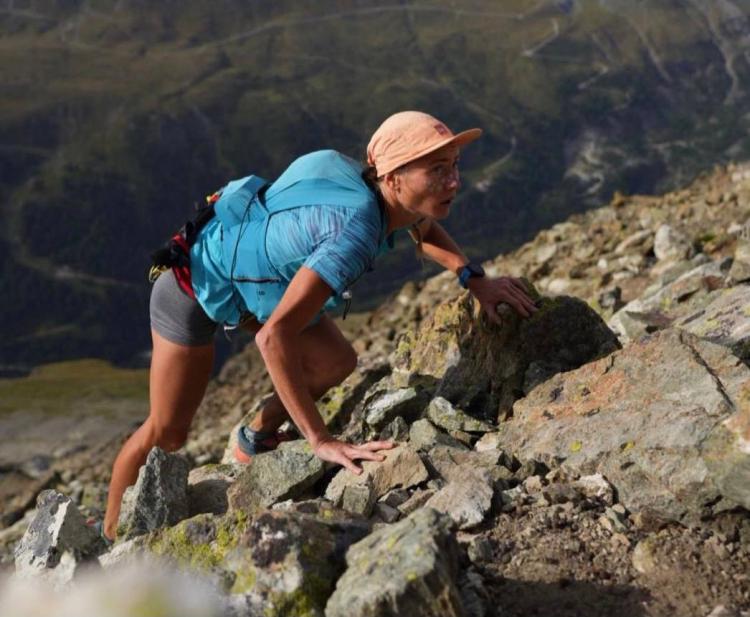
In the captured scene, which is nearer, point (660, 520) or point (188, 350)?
point (660, 520)

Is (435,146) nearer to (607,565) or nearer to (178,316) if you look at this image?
(178,316)

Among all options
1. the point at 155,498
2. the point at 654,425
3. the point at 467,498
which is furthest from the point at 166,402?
the point at 654,425

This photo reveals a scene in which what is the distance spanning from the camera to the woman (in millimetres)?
6969

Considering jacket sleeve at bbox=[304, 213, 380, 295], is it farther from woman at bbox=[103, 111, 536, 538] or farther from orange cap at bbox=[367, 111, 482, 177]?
orange cap at bbox=[367, 111, 482, 177]

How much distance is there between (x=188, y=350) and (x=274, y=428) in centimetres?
147

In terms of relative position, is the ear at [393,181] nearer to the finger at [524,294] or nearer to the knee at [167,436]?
the finger at [524,294]

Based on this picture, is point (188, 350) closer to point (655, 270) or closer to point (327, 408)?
point (327, 408)

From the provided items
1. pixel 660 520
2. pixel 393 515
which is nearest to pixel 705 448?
pixel 660 520

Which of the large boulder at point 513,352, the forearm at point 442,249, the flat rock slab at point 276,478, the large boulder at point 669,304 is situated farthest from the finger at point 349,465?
the large boulder at point 669,304

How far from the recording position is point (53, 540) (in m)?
7.25

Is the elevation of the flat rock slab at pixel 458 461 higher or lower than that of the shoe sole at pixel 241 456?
higher

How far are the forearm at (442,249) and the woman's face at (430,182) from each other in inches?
74.5

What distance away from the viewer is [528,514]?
666 cm

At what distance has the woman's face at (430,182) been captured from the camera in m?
7.16
